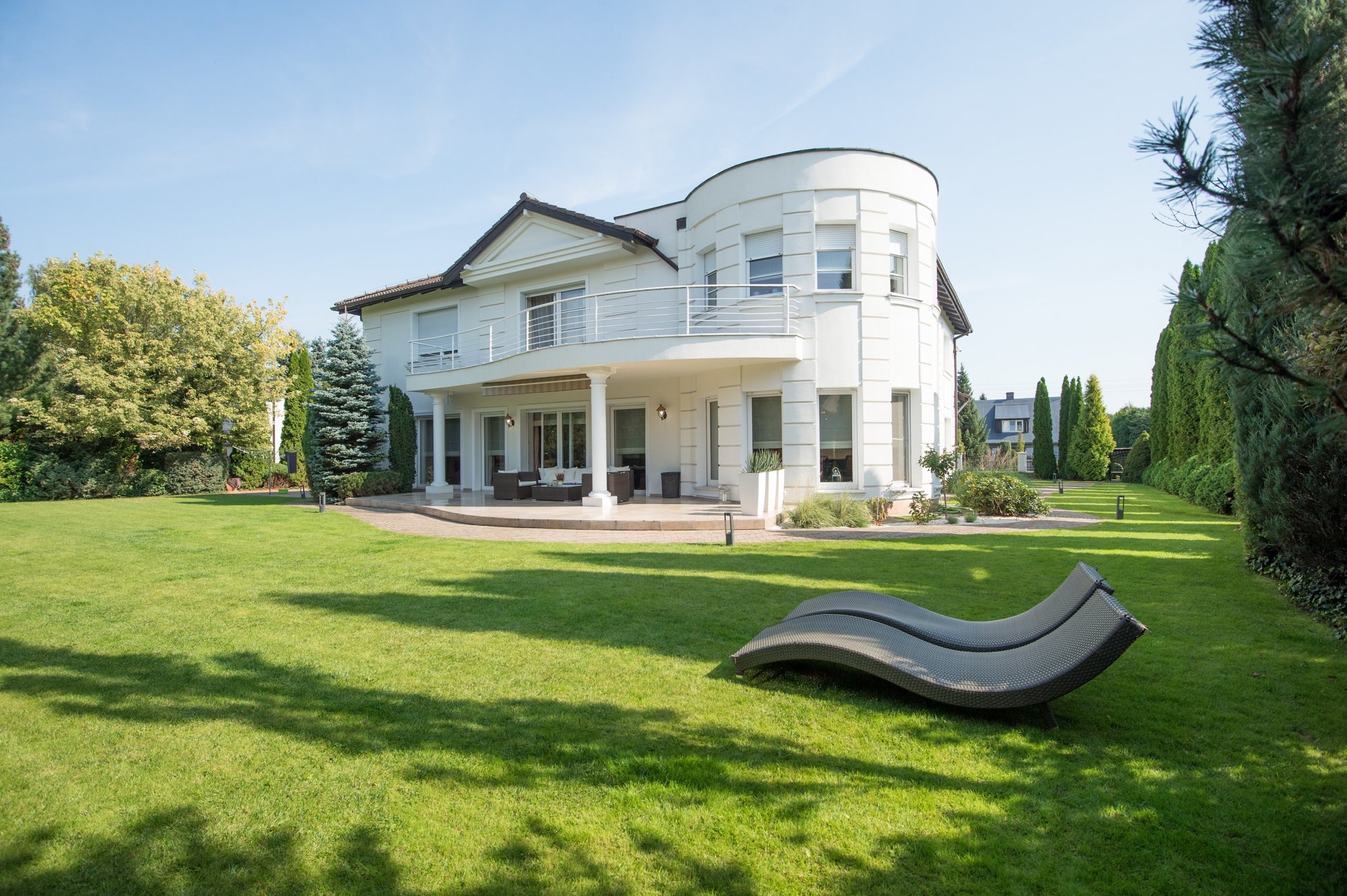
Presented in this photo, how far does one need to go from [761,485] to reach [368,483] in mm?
14159

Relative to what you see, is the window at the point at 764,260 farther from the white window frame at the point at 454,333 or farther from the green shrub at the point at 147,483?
the green shrub at the point at 147,483

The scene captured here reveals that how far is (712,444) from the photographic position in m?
17.7

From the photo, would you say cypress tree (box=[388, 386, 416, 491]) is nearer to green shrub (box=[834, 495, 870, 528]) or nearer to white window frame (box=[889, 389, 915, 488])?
green shrub (box=[834, 495, 870, 528])

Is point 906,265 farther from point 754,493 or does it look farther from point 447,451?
point 447,451

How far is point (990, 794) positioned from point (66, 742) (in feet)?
16.5

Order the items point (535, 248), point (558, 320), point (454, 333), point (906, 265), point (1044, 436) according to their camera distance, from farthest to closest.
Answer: point (1044, 436)
point (454, 333)
point (535, 248)
point (558, 320)
point (906, 265)

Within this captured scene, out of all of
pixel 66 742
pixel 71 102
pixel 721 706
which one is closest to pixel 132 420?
pixel 71 102

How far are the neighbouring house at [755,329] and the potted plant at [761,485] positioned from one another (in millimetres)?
A: 1609

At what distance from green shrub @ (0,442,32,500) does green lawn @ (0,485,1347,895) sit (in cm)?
2273

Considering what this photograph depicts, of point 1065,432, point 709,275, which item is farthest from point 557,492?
point 1065,432

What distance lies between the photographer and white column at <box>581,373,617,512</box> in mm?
15227

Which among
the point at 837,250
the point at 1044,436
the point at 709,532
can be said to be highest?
the point at 837,250

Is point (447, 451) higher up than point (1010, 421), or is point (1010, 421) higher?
point (1010, 421)

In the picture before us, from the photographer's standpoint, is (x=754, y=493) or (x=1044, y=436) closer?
(x=754, y=493)
